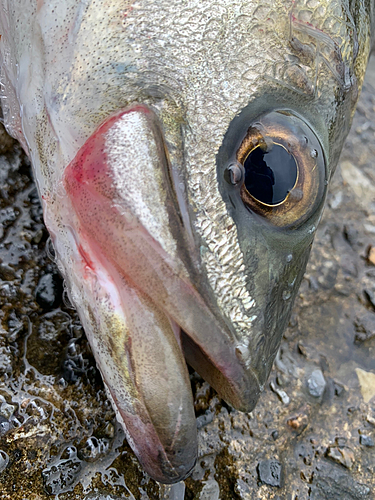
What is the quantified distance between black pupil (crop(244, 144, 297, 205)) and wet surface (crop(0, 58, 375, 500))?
932 mm

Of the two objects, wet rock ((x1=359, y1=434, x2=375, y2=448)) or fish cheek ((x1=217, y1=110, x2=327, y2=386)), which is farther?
wet rock ((x1=359, y1=434, x2=375, y2=448))

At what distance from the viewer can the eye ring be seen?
1.31 m

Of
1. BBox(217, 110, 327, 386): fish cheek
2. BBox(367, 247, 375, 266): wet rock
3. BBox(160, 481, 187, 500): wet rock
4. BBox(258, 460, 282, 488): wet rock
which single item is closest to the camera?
BBox(217, 110, 327, 386): fish cheek

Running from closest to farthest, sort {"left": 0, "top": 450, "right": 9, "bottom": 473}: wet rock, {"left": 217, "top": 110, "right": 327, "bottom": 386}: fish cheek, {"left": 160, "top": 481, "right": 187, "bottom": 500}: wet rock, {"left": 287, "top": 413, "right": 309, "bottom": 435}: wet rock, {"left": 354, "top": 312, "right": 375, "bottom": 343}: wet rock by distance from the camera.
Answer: {"left": 217, "top": 110, "right": 327, "bottom": 386}: fish cheek
{"left": 0, "top": 450, "right": 9, "bottom": 473}: wet rock
{"left": 160, "top": 481, "right": 187, "bottom": 500}: wet rock
{"left": 287, "top": 413, "right": 309, "bottom": 435}: wet rock
{"left": 354, "top": 312, "right": 375, "bottom": 343}: wet rock

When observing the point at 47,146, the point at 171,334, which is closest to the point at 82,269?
the point at 171,334

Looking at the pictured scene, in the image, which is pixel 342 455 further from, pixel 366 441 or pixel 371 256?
pixel 371 256

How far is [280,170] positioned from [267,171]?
4cm

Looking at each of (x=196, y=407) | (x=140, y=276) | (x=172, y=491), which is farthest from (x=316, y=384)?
(x=140, y=276)

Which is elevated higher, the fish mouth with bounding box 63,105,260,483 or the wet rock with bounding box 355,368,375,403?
the fish mouth with bounding box 63,105,260,483

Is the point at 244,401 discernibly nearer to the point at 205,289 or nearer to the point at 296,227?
the point at 205,289

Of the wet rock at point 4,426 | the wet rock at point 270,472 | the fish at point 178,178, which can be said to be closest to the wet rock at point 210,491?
the wet rock at point 270,472

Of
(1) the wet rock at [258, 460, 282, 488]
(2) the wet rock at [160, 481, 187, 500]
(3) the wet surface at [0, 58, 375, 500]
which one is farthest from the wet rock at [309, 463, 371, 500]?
(2) the wet rock at [160, 481, 187, 500]

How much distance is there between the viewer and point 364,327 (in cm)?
222

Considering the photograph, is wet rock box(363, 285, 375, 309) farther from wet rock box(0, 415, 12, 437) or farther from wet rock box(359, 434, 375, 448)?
wet rock box(0, 415, 12, 437)
